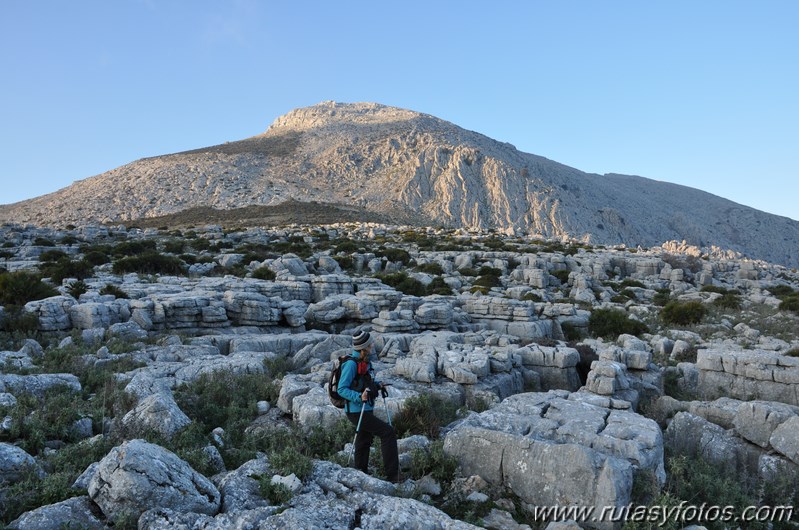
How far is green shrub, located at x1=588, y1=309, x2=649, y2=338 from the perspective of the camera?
763 inches

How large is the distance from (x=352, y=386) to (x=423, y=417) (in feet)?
7.63

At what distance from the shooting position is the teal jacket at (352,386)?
6734 mm

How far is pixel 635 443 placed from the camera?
23.1ft

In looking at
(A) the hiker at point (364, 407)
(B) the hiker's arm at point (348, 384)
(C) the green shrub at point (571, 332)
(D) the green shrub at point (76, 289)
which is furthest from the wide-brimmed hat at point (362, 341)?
(D) the green shrub at point (76, 289)

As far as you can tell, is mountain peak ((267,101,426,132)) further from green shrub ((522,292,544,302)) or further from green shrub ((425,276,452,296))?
green shrub ((522,292,544,302))

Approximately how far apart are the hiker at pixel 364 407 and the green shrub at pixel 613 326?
14758 millimetres

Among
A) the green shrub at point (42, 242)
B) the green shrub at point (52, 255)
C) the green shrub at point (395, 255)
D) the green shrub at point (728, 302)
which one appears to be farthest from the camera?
the green shrub at point (42, 242)

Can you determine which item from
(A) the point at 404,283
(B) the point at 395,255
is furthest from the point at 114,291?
(B) the point at 395,255

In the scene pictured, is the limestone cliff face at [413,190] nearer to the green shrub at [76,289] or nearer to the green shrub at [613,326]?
the green shrub at [613,326]

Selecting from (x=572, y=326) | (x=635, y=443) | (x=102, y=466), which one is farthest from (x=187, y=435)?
(x=572, y=326)

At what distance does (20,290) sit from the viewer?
1709 centimetres

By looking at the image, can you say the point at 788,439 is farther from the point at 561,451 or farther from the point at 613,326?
the point at 613,326

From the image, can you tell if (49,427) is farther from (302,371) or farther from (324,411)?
(302,371)

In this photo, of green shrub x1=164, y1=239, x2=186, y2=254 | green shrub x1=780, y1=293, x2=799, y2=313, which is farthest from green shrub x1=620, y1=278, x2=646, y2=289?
green shrub x1=164, y1=239, x2=186, y2=254
